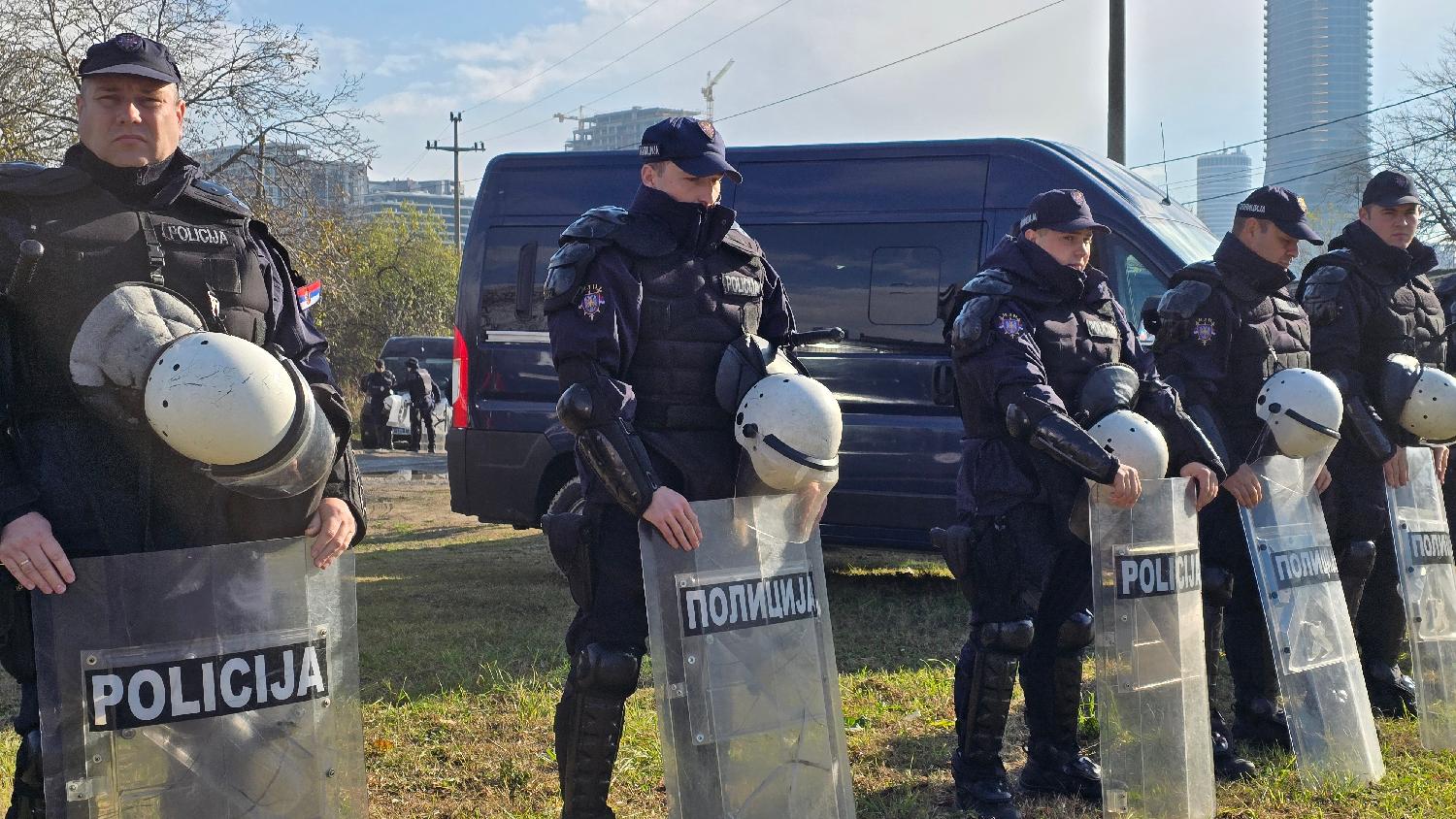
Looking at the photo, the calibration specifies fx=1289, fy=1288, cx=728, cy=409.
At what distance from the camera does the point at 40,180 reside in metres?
2.79

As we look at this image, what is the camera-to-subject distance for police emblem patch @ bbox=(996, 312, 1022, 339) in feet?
13.4

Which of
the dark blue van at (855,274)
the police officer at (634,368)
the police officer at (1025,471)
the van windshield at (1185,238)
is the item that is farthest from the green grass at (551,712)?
the van windshield at (1185,238)

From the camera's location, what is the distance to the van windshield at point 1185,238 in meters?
6.74

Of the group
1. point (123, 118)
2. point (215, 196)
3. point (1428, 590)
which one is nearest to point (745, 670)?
point (215, 196)

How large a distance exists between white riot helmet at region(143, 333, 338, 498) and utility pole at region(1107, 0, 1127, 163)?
13.4m

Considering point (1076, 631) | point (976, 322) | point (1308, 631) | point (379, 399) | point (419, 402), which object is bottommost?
point (1308, 631)

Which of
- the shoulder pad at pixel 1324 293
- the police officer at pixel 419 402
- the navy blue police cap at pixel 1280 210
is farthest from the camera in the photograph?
the police officer at pixel 419 402

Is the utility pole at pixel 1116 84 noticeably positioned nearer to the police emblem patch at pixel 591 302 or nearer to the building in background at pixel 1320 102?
the building in background at pixel 1320 102

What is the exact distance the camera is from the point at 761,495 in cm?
343

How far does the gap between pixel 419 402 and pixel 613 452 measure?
20456mm

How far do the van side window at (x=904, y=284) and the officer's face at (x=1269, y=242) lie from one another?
2.20 metres

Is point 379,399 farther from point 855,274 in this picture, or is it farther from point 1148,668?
point 1148,668

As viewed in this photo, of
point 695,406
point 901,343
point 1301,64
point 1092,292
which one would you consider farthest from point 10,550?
point 1301,64

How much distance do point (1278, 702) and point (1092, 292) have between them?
211 centimetres
